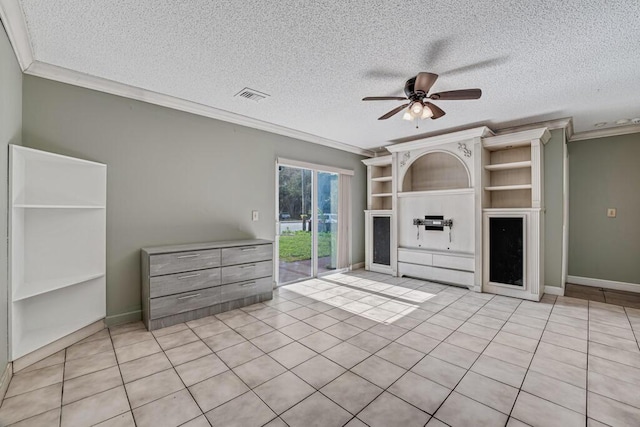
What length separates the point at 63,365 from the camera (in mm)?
2227

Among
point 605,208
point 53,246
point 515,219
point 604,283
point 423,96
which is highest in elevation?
point 423,96

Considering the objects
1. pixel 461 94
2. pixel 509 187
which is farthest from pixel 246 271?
pixel 509 187

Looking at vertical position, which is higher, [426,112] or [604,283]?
[426,112]

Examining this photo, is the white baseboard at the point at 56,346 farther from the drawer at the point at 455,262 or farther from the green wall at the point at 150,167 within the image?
the drawer at the point at 455,262

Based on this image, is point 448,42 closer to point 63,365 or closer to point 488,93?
point 488,93

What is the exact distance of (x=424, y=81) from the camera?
2461 mm

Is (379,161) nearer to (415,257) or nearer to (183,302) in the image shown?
(415,257)

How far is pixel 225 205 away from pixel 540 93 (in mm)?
4016

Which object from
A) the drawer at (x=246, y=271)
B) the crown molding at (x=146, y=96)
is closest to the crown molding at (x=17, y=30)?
the crown molding at (x=146, y=96)

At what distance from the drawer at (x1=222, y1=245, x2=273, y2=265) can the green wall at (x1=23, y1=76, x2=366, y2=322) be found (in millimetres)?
489

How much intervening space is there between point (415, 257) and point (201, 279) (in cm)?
350

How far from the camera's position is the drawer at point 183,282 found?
114 inches

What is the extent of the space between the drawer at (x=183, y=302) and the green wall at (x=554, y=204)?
468 centimetres

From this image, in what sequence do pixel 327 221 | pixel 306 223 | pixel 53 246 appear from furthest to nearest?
1. pixel 327 221
2. pixel 306 223
3. pixel 53 246
